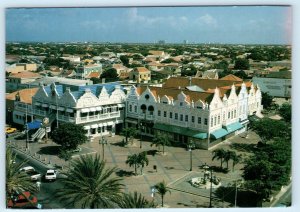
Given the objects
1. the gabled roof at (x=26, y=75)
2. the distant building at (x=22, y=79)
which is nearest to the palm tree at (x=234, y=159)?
the distant building at (x=22, y=79)

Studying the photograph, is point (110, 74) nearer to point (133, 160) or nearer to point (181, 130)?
point (181, 130)

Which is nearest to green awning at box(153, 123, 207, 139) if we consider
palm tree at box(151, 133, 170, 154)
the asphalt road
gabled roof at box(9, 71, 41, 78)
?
palm tree at box(151, 133, 170, 154)

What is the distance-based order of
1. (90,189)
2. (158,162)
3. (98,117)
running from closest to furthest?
(90,189)
(158,162)
(98,117)

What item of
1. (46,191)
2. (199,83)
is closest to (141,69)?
(199,83)

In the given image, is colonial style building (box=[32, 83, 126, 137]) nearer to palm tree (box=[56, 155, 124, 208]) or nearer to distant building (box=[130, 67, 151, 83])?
distant building (box=[130, 67, 151, 83])

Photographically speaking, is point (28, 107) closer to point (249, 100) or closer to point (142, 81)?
point (142, 81)
